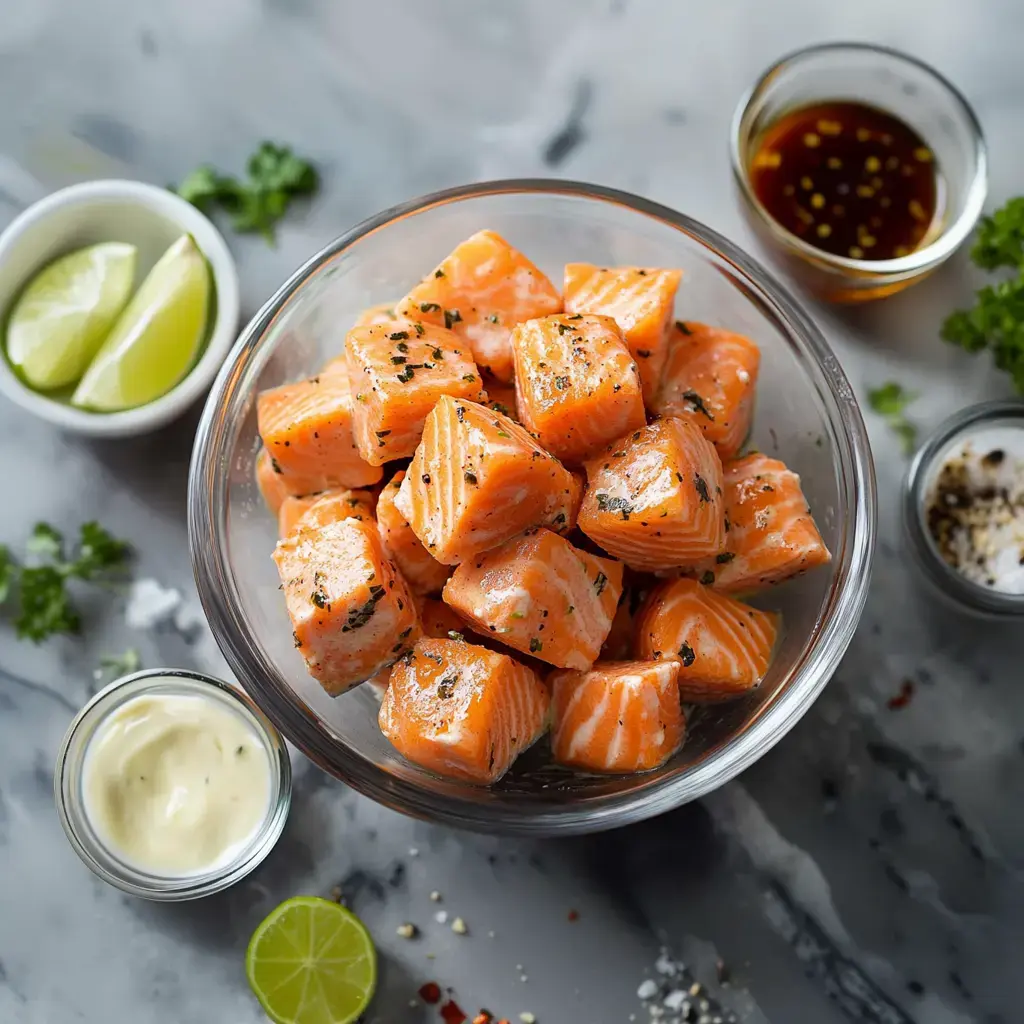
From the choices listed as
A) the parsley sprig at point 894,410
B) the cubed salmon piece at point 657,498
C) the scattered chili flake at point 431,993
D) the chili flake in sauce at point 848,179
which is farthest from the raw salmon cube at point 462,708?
the chili flake in sauce at point 848,179

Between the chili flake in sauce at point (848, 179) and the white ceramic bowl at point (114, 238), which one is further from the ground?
the chili flake in sauce at point (848, 179)

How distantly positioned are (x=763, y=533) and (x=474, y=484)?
595 mm

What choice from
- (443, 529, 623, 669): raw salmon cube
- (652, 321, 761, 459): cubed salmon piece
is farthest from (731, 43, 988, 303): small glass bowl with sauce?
(443, 529, 623, 669): raw salmon cube

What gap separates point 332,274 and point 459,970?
5.37ft

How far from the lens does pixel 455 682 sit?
1.90 meters

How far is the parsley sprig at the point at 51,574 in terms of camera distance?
263cm

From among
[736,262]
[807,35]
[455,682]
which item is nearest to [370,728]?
[455,682]

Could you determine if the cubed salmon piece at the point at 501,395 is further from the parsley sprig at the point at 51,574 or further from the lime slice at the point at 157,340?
the parsley sprig at the point at 51,574

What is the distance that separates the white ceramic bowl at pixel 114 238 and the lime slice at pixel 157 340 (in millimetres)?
28

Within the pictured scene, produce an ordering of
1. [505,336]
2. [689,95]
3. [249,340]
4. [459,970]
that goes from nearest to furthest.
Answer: [505,336] < [249,340] < [459,970] < [689,95]

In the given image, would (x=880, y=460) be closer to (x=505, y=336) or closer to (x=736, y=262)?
(x=736, y=262)

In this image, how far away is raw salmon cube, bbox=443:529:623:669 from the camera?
6.04 feet

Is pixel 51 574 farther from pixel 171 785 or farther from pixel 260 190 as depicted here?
pixel 260 190

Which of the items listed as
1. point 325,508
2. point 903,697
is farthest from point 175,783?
point 903,697
